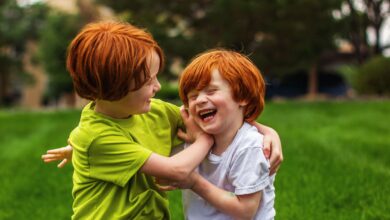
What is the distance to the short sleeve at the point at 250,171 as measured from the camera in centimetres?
203

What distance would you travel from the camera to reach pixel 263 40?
51.1ft

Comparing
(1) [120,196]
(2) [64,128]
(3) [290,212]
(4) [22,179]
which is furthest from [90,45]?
(2) [64,128]

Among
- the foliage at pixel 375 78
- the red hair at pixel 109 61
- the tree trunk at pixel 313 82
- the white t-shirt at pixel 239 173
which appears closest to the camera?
the red hair at pixel 109 61

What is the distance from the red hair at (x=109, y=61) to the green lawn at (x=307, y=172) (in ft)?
6.15

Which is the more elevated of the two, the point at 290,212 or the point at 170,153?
the point at 170,153

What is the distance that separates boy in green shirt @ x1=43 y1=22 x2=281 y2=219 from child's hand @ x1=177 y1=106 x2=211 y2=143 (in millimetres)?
26

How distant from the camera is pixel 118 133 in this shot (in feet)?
6.72

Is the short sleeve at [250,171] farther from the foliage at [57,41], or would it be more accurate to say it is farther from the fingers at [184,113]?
the foliage at [57,41]

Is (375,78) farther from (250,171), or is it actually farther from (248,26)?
(250,171)

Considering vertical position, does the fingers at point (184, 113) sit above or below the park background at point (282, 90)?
above

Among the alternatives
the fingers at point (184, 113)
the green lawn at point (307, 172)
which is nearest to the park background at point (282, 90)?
the green lawn at point (307, 172)

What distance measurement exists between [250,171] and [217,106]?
292mm

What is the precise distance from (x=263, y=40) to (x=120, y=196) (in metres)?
13.9

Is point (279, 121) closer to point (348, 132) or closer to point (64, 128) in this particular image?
point (348, 132)
